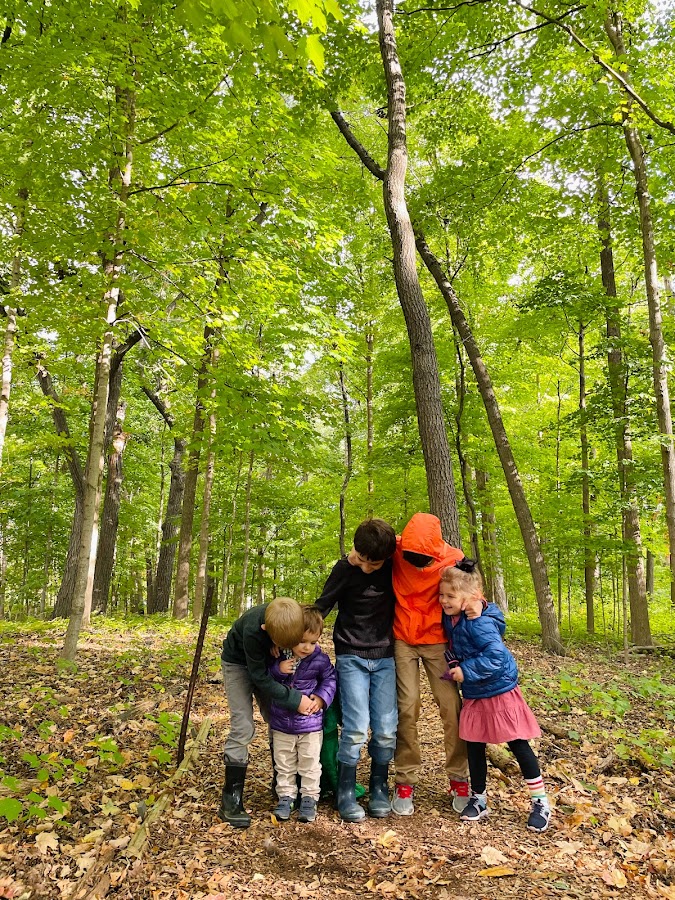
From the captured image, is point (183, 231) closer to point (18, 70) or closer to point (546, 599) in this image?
point (18, 70)

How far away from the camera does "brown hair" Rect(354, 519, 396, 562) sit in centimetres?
343

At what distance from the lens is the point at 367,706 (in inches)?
136

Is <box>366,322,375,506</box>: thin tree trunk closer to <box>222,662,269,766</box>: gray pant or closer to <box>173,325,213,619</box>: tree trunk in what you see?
<box>173,325,213,619</box>: tree trunk

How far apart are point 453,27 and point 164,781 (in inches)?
352

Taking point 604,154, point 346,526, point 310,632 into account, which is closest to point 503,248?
point 604,154

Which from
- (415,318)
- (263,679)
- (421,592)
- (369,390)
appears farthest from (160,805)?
(369,390)

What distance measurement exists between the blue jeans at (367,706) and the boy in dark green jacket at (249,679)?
272mm

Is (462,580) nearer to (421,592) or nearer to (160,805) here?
(421,592)

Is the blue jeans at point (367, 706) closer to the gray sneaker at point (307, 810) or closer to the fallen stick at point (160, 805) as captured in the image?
the gray sneaker at point (307, 810)

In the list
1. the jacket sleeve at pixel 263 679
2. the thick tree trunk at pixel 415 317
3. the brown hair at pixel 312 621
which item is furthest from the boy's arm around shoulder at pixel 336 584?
the thick tree trunk at pixel 415 317

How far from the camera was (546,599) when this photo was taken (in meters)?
9.38

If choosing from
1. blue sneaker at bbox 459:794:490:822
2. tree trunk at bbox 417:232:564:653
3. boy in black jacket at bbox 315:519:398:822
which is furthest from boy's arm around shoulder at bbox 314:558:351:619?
tree trunk at bbox 417:232:564:653

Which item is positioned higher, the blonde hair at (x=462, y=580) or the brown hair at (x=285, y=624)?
the blonde hair at (x=462, y=580)

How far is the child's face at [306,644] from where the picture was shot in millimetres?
3221
